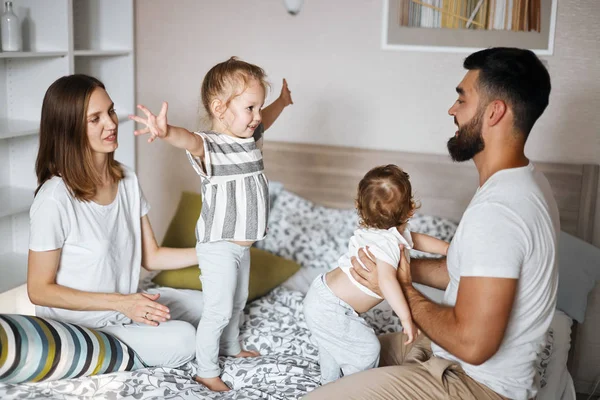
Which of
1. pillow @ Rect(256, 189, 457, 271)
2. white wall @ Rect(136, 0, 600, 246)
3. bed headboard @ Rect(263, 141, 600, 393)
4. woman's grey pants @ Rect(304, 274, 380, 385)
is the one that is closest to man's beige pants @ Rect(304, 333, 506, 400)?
woman's grey pants @ Rect(304, 274, 380, 385)

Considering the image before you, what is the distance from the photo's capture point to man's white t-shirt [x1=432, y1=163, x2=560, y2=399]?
1564 millimetres

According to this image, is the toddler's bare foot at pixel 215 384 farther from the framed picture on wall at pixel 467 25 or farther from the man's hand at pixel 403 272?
the framed picture on wall at pixel 467 25

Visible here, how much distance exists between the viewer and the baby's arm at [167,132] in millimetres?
1727

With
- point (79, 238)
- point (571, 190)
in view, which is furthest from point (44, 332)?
point (571, 190)

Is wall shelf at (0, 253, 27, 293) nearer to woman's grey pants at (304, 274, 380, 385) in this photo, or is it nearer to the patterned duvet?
the patterned duvet

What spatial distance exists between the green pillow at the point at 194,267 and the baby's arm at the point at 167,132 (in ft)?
2.82

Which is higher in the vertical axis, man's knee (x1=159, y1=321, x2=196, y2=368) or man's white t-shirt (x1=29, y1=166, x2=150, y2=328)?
man's white t-shirt (x1=29, y1=166, x2=150, y2=328)

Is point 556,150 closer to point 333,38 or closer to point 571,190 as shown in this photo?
point 571,190

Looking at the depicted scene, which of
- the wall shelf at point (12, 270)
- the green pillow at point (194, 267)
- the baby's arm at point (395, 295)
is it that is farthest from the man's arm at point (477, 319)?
the wall shelf at point (12, 270)

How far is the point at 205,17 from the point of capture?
3.41 meters

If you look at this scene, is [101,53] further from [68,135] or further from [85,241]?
[85,241]

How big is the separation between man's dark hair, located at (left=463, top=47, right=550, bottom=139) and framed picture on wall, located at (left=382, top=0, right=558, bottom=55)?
53.0 inches

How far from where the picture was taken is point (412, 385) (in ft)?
5.56

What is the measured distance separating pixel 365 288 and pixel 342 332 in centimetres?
15
